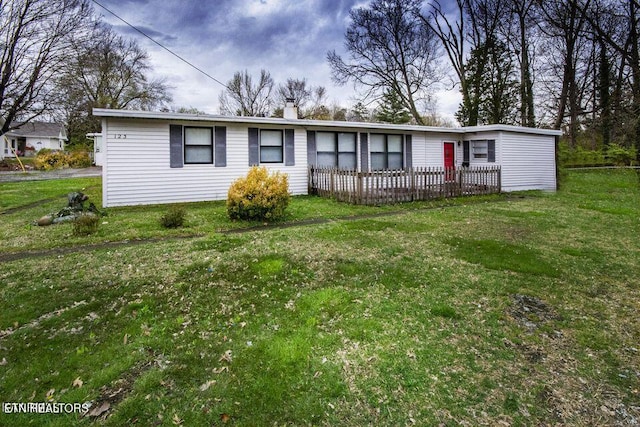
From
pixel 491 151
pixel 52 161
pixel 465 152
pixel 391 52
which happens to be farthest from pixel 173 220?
pixel 52 161

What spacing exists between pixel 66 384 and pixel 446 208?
10.1 meters

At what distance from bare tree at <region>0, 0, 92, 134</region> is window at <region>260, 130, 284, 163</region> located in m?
15.6

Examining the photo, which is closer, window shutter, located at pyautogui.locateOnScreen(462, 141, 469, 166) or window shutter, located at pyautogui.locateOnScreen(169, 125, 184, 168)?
window shutter, located at pyautogui.locateOnScreen(169, 125, 184, 168)

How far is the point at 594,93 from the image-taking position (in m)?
27.7

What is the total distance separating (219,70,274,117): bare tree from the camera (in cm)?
4066

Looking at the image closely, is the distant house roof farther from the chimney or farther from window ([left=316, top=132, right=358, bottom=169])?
window ([left=316, top=132, right=358, bottom=169])

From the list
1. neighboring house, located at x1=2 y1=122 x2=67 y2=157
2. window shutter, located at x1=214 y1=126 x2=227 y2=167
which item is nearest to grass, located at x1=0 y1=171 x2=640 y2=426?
window shutter, located at x1=214 y1=126 x2=227 y2=167

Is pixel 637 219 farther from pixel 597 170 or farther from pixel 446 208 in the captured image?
pixel 597 170

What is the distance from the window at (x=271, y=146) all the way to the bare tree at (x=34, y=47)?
15.6 meters

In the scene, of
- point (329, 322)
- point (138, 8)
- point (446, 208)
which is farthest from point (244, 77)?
point (329, 322)

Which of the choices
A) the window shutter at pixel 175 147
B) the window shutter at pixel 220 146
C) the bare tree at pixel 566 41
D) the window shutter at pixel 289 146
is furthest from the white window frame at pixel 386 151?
the bare tree at pixel 566 41

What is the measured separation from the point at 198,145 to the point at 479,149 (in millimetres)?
12240

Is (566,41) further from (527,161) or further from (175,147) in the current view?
(175,147)

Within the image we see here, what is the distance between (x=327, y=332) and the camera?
3.56 metres
